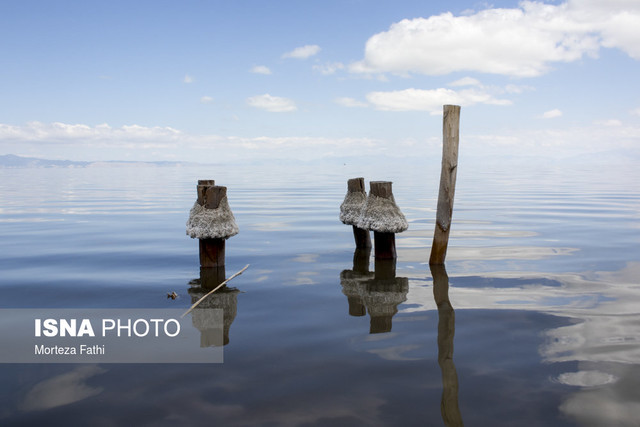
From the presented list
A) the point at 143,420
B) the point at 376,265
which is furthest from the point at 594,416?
the point at 376,265

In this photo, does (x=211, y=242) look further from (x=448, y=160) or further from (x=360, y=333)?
(x=448, y=160)

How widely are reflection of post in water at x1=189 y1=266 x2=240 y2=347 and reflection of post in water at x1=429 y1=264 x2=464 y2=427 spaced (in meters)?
2.34

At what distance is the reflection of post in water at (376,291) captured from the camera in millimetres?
6035

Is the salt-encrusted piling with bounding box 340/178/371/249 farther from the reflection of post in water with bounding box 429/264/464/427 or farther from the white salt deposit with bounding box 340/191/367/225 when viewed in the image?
the reflection of post in water with bounding box 429/264/464/427

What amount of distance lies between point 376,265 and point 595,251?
4935mm

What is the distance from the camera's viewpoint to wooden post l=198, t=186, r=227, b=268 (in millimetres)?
7941

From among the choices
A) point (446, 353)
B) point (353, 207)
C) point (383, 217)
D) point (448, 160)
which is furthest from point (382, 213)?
point (446, 353)

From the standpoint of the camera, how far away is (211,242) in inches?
332

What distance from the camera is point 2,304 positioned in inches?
262

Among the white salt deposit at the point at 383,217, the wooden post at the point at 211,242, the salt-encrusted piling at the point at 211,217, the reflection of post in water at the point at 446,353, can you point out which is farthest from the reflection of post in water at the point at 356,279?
the wooden post at the point at 211,242

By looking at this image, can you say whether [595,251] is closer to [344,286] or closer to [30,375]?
[344,286]

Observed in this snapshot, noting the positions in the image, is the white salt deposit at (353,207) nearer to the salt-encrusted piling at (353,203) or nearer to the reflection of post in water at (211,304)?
the salt-encrusted piling at (353,203)

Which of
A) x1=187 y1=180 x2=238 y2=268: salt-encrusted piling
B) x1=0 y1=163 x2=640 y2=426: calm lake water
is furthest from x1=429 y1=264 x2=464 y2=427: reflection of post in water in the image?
x1=187 y1=180 x2=238 y2=268: salt-encrusted piling

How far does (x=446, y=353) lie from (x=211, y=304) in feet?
11.0
